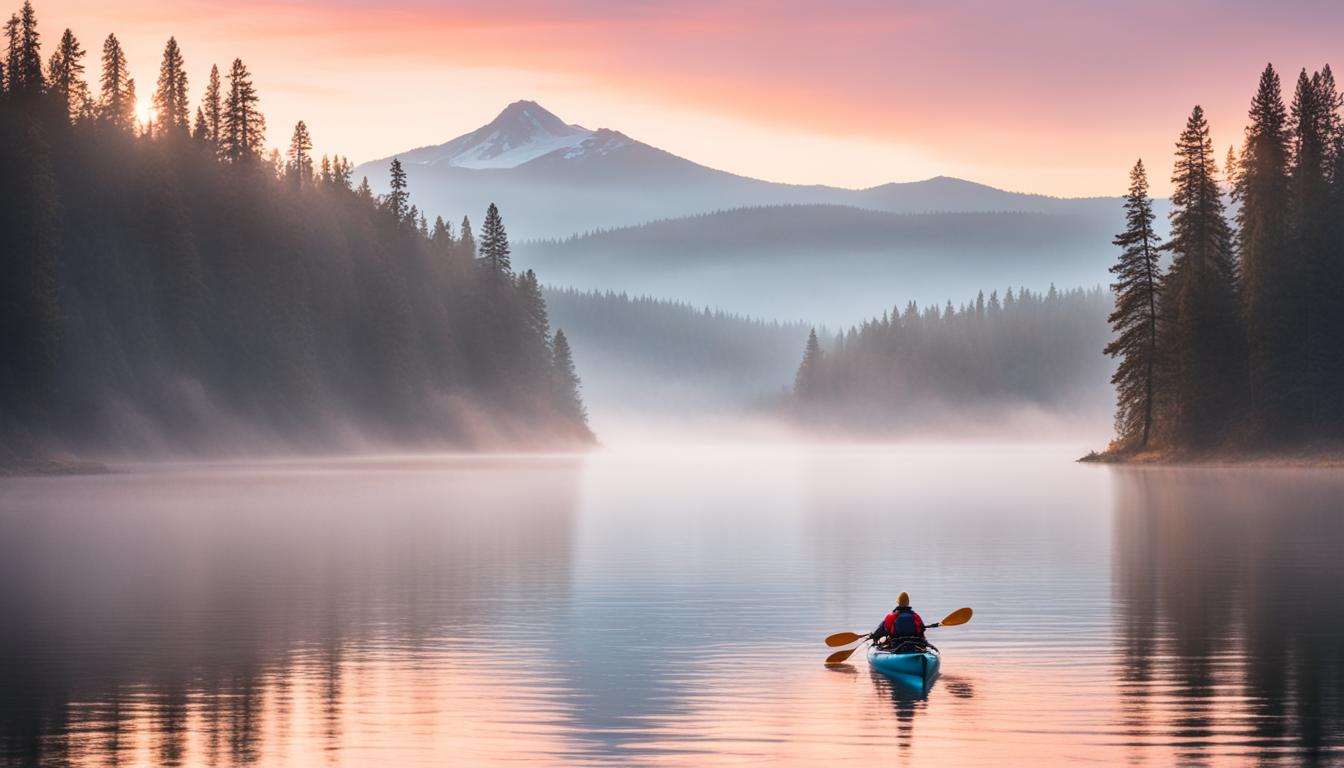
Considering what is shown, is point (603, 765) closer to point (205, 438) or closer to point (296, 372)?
point (205, 438)

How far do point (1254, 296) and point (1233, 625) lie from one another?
88269 mm

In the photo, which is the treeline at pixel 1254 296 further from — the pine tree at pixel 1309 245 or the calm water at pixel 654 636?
the calm water at pixel 654 636

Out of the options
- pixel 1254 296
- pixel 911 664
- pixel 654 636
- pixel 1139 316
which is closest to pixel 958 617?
pixel 911 664

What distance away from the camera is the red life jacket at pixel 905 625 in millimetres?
30344

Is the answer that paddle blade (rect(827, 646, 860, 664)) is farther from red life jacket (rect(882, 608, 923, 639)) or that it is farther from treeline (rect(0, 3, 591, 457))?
treeline (rect(0, 3, 591, 457))

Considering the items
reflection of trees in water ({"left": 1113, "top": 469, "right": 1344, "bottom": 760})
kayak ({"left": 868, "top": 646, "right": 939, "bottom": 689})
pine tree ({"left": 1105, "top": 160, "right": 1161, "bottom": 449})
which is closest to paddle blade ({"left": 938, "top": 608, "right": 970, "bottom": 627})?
reflection of trees in water ({"left": 1113, "top": 469, "right": 1344, "bottom": 760})

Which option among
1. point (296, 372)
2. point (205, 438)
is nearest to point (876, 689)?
point (205, 438)

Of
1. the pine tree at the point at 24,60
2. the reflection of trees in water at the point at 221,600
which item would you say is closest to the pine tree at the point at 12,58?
the pine tree at the point at 24,60

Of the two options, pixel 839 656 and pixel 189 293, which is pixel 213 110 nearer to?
A: pixel 189 293

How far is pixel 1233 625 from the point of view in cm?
3572

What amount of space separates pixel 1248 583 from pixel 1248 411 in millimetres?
81496

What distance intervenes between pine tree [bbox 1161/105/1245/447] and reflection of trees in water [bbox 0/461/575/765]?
5461cm

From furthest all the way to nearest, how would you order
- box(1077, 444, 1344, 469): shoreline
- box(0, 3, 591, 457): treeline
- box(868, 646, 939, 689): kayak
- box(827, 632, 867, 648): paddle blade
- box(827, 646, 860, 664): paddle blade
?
box(0, 3, 591, 457): treeline → box(1077, 444, 1344, 469): shoreline → box(827, 632, 867, 648): paddle blade → box(827, 646, 860, 664): paddle blade → box(868, 646, 939, 689): kayak

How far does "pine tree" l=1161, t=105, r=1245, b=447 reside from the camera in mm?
120312
